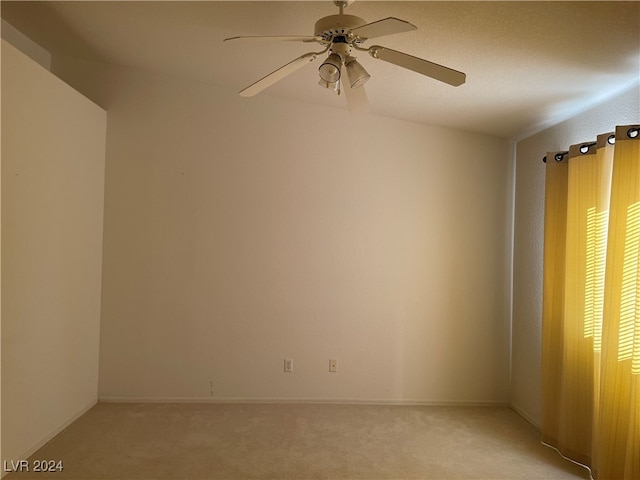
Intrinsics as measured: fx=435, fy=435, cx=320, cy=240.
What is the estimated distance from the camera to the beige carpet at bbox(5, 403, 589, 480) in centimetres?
263

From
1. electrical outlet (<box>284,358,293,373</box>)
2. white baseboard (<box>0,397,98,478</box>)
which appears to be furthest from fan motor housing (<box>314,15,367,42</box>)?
white baseboard (<box>0,397,98,478</box>)

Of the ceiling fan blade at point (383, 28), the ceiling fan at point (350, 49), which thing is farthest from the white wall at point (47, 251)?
the ceiling fan blade at point (383, 28)

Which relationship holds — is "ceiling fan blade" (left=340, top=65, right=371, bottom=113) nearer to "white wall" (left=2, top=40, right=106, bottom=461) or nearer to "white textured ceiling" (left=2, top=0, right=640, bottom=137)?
"white textured ceiling" (left=2, top=0, right=640, bottom=137)

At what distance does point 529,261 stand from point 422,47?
6.69 feet

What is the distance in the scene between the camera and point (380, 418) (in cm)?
346

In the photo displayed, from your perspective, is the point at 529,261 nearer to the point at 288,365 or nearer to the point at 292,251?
the point at 292,251

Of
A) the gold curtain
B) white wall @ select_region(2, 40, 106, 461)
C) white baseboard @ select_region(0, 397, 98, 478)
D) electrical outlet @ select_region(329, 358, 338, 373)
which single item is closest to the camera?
the gold curtain

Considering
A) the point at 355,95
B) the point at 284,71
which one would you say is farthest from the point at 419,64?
the point at 284,71

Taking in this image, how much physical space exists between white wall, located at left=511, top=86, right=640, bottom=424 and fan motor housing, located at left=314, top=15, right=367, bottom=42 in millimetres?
2081

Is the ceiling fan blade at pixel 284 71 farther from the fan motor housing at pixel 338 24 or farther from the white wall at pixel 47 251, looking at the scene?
the white wall at pixel 47 251

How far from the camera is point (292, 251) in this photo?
376 centimetres

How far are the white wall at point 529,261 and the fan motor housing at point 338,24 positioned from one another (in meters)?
2.08

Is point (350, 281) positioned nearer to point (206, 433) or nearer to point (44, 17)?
point (206, 433)

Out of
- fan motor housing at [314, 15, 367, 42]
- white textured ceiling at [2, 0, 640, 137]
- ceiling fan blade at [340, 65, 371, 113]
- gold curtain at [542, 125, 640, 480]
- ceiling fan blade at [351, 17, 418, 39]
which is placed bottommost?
gold curtain at [542, 125, 640, 480]
